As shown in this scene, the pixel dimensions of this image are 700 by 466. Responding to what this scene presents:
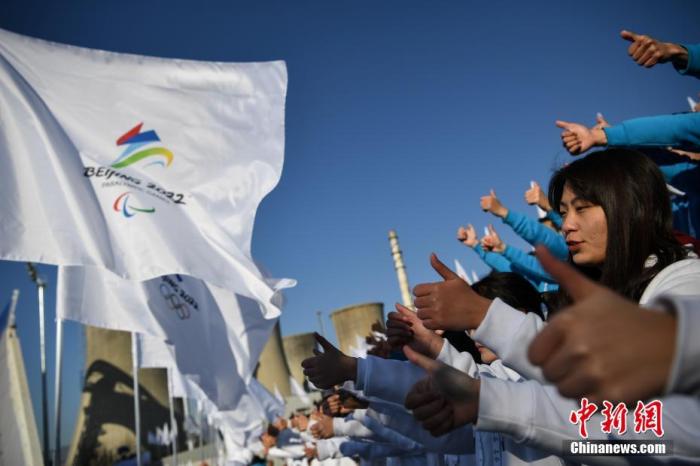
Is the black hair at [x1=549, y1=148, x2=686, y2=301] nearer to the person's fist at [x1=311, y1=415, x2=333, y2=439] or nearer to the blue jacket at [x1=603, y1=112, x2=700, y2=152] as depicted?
the blue jacket at [x1=603, y1=112, x2=700, y2=152]

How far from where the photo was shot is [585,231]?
5.89ft

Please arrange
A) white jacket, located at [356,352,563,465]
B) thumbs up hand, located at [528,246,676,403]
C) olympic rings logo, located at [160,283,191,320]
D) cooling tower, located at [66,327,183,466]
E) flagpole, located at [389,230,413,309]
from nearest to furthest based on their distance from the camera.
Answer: thumbs up hand, located at [528,246,676,403]
white jacket, located at [356,352,563,465]
olympic rings logo, located at [160,283,191,320]
cooling tower, located at [66,327,183,466]
flagpole, located at [389,230,413,309]

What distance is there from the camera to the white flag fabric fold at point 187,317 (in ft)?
16.5

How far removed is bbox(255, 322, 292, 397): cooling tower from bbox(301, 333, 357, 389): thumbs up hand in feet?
83.7

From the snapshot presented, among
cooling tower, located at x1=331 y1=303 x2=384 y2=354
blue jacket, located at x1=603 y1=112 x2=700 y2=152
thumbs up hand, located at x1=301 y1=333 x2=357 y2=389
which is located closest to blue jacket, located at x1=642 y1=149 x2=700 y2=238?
blue jacket, located at x1=603 y1=112 x2=700 y2=152

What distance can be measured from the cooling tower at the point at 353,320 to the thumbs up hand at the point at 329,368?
74.7 feet

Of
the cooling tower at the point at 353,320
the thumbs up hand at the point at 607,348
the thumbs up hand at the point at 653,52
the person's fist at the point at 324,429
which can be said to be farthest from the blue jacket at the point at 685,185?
the cooling tower at the point at 353,320

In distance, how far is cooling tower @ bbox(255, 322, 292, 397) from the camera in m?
27.4

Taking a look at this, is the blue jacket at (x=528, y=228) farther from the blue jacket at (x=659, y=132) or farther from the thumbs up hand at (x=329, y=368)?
the thumbs up hand at (x=329, y=368)

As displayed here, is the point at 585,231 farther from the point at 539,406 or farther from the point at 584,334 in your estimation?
the point at 584,334

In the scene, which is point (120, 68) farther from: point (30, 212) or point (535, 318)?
point (535, 318)

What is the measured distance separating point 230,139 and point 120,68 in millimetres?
1256

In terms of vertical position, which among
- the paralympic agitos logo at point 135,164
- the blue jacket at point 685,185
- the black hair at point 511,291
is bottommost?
the black hair at point 511,291

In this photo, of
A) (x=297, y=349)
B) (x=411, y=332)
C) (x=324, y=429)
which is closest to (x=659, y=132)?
(x=411, y=332)
